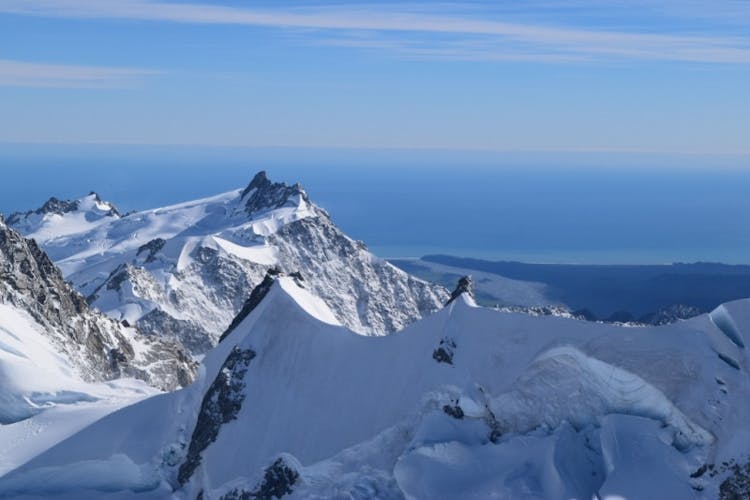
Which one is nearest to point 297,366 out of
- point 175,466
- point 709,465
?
point 175,466

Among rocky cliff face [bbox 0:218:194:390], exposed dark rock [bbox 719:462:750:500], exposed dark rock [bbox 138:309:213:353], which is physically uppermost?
exposed dark rock [bbox 719:462:750:500]

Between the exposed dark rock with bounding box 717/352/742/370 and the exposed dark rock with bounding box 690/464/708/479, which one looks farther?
the exposed dark rock with bounding box 717/352/742/370

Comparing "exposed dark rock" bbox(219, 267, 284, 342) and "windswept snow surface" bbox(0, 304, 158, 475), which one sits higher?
"exposed dark rock" bbox(219, 267, 284, 342)

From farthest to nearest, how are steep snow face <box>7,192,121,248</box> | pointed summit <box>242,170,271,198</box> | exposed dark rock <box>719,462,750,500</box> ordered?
steep snow face <box>7,192,121,248</box> < pointed summit <box>242,170,271,198</box> < exposed dark rock <box>719,462,750,500</box>

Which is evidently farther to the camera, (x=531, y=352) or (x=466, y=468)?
(x=531, y=352)

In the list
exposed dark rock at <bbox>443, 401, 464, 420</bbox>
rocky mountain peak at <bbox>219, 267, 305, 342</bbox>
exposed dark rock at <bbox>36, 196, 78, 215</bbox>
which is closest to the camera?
exposed dark rock at <bbox>443, 401, 464, 420</bbox>

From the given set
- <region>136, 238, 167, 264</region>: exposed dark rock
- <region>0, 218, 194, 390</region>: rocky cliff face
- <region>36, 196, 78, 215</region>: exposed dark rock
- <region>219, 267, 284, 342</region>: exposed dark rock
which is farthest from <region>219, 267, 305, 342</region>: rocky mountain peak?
<region>36, 196, 78, 215</region>: exposed dark rock

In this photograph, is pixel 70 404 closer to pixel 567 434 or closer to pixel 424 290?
pixel 567 434

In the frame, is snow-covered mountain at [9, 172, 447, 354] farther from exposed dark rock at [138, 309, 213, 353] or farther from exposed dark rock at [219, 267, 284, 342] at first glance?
exposed dark rock at [219, 267, 284, 342]
